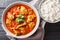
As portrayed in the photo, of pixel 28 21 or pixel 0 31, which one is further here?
pixel 0 31

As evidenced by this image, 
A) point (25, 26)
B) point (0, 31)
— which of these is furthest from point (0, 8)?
point (25, 26)

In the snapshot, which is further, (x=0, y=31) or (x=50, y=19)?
(x=0, y=31)

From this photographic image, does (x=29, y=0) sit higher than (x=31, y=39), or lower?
higher

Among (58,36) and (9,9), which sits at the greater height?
(9,9)

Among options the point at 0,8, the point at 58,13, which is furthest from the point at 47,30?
the point at 0,8

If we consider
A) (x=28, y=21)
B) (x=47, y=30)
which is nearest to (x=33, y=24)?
(x=28, y=21)

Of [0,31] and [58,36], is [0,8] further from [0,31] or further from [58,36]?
[58,36]

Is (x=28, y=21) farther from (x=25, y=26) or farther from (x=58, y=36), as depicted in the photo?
(x=58, y=36)
